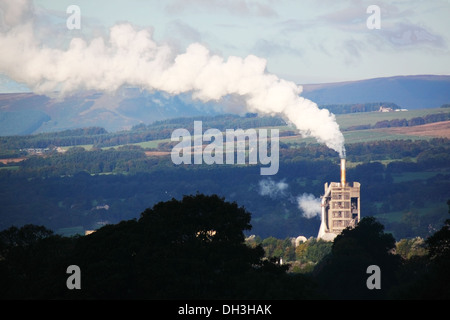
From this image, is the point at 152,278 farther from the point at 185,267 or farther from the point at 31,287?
the point at 31,287

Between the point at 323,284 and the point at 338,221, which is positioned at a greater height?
the point at 338,221

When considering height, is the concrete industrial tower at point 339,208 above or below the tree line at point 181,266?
above

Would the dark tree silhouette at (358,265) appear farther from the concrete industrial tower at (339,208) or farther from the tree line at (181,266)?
the concrete industrial tower at (339,208)

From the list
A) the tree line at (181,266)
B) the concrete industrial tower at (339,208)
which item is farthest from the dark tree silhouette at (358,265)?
Answer: the concrete industrial tower at (339,208)

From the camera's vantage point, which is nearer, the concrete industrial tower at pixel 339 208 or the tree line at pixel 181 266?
the tree line at pixel 181 266

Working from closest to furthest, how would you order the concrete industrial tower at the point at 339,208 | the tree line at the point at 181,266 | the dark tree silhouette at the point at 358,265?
1. the tree line at the point at 181,266
2. the dark tree silhouette at the point at 358,265
3. the concrete industrial tower at the point at 339,208

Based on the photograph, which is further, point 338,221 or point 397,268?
point 338,221

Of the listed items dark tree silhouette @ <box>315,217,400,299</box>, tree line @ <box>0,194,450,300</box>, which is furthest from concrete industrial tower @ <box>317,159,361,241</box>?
tree line @ <box>0,194,450,300</box>
